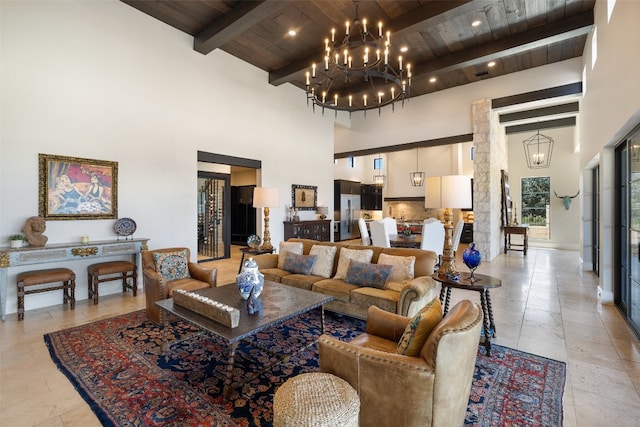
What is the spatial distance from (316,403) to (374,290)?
6.56ft

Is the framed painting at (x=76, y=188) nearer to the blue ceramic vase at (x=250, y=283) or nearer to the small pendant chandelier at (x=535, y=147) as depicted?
the blue ceramic vase at (x=250, y=283)

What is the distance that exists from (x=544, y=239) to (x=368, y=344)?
11294 mm

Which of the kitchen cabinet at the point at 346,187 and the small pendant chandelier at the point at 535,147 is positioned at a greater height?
the small pendant chandelier at the point at 535,147

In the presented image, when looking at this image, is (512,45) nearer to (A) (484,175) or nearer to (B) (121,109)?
(A) (484,175)

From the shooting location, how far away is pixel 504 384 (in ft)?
7.24

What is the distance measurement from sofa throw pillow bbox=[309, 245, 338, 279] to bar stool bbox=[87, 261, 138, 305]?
282 centimetres

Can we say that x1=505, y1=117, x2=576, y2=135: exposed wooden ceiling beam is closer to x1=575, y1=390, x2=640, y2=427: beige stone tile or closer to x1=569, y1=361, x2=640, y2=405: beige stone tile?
x1=569, y1=361, x2=640, y2=405: beige stone tile

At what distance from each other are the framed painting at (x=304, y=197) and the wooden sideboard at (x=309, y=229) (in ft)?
1.43

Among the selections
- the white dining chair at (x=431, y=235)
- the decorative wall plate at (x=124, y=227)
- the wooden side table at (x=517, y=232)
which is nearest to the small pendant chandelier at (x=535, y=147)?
the wooden side table at (x=517, y=232)

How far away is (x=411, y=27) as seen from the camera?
4652 millimetres

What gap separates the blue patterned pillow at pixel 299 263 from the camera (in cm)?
396

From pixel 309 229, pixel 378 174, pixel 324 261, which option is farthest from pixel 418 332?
pixel 378 174

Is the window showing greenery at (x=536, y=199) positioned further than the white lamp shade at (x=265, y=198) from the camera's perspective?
Yes

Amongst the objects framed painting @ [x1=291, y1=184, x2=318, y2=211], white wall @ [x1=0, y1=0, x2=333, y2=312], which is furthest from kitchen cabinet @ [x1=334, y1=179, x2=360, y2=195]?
white wall @ [x1=0, y1=0, x2=333, y2=312]
